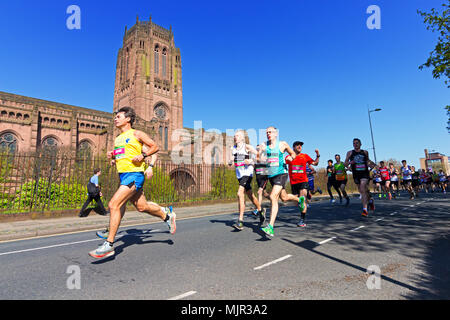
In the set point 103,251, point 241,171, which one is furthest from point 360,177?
A: point 103,251

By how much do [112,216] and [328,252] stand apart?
3.30 m

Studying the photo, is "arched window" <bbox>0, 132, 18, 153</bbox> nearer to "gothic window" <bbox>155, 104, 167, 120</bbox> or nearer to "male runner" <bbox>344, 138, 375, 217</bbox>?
"gothic window" <bbox>155, 104, 167, 120</bbox>

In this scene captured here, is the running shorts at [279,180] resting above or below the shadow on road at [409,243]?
above

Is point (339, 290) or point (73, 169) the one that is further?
point (73, 169)

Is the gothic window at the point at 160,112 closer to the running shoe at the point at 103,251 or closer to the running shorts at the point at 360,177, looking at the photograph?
the running shorts at the point at 360,177

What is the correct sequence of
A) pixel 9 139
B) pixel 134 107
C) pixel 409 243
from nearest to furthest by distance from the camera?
1. pixel 409 243
2. pixel 9 139
3. pixel 134 107

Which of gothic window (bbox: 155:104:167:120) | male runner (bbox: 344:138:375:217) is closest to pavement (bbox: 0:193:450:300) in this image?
male runner (bbox: 344:138:375:217)

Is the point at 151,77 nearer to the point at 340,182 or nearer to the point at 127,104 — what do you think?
the point at 127,104

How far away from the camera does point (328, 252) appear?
12.3 ft

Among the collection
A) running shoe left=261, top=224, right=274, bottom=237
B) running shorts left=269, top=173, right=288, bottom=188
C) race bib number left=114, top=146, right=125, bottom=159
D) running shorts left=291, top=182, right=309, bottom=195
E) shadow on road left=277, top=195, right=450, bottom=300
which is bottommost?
shadow on road left=277, top=195, right=450, bottom=300

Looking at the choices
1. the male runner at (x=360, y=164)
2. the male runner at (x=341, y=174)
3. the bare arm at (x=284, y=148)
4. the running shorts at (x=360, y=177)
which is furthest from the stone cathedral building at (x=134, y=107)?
the bare arm at (x=284, y=148)

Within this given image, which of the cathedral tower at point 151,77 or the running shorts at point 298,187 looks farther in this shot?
the cathedral tower at point 151,77
